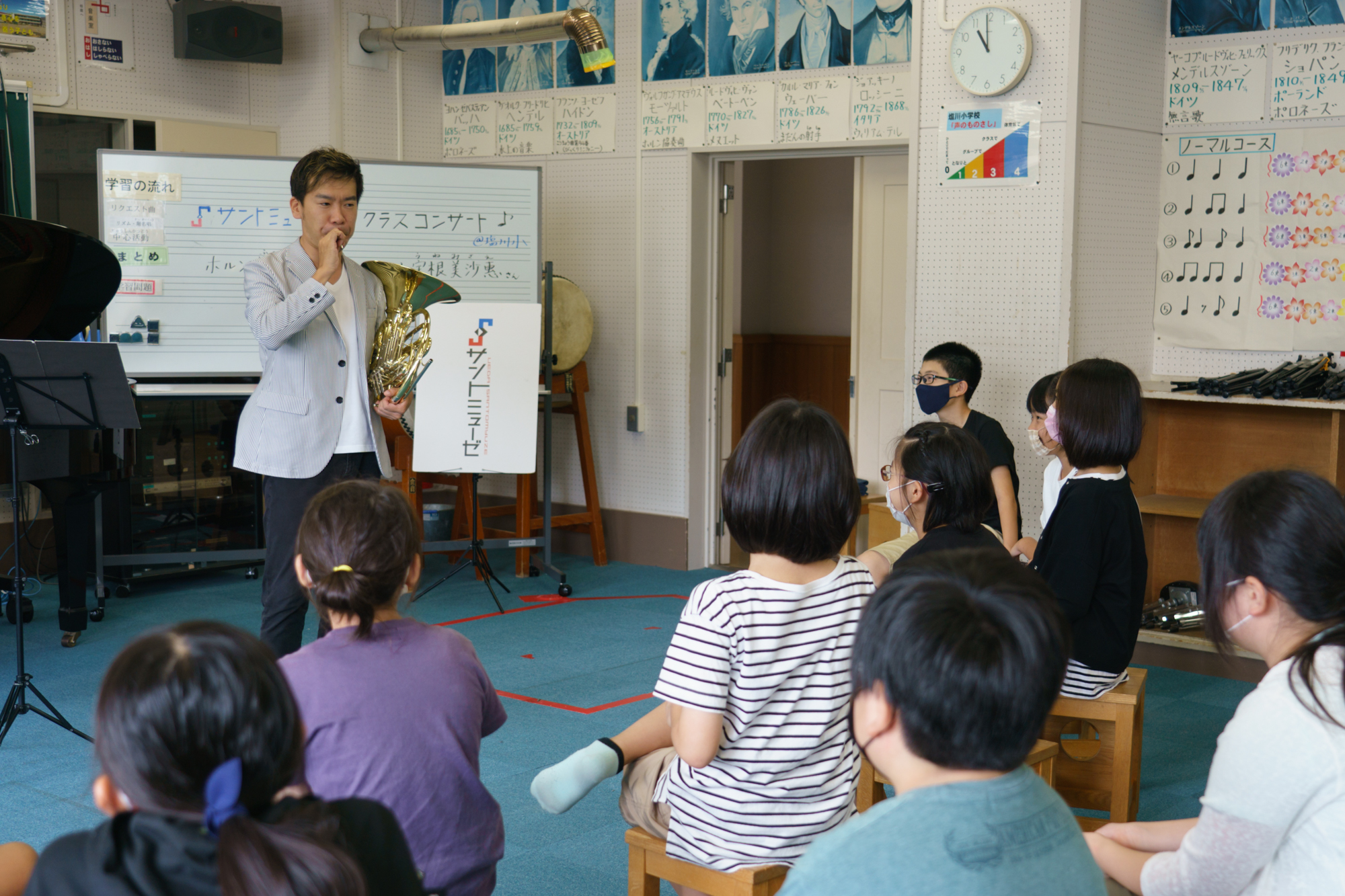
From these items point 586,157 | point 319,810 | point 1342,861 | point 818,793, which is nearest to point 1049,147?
point 586,157

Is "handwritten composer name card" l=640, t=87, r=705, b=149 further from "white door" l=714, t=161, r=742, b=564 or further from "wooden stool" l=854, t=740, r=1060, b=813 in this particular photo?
"wooden stool" l=854, t=740, r=1060, b=813

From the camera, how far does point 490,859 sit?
168 centimetres

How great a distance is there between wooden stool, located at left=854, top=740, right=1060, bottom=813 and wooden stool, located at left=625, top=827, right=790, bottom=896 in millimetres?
606

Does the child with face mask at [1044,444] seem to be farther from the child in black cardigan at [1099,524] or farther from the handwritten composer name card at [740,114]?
the handwritten composer name card at [740,114]

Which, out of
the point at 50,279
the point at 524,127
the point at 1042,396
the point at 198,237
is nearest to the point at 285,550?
the point at 50,279

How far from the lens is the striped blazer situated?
10.7 feet

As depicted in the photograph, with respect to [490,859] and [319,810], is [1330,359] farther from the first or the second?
[319,810]

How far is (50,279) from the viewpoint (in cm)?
411

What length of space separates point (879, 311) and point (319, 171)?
3.34m

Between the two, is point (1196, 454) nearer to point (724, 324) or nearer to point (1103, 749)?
point (1103, 749)

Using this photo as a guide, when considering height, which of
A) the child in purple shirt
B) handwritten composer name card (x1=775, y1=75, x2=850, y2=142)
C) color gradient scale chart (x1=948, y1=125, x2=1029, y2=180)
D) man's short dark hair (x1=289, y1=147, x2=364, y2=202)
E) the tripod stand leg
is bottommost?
the tripod stand leg

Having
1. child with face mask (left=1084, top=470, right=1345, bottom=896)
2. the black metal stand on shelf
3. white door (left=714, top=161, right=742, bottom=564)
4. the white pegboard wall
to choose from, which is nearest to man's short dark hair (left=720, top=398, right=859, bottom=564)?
child with face mask (left=1084, top=470, right=1345, bottom=896)

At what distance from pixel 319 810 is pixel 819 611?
35.9 inches

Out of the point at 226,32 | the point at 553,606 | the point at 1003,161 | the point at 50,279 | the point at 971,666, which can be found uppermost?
the point at 226,32
